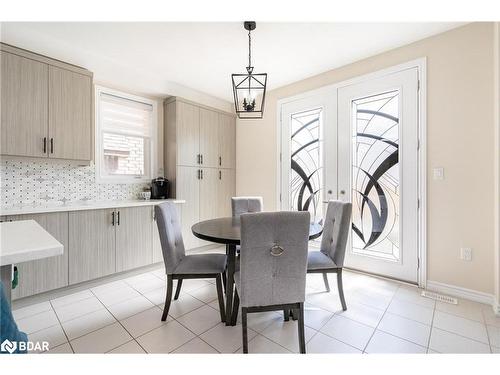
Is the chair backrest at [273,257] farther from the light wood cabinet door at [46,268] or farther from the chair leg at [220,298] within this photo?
the light wood cabinet door at [46,268]

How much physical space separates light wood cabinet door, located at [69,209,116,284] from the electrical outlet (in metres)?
3.66

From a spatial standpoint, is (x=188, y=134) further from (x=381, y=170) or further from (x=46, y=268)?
(x=381, y=170)

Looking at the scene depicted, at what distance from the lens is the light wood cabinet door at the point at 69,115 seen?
2422 millimetres

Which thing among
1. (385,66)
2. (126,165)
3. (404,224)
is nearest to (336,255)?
(404,224)

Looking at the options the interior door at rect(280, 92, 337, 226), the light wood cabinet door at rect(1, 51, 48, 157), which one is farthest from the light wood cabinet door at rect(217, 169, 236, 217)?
the light wood cabinet door at rect(1, 51, 48, 157)

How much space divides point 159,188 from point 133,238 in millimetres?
847

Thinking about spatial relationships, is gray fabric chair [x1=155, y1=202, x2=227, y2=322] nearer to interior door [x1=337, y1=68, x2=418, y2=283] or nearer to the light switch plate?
interior door [x1=337, y1=68, x2=418, y2=283]

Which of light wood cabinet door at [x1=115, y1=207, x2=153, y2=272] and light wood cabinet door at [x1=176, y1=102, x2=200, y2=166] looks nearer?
light wood cabinet door at [x1=115, y1=207, x2=153, y2=272]

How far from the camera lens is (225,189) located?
13.7 feet

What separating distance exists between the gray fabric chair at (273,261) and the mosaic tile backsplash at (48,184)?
8.20ft

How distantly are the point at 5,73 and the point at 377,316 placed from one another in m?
4.01

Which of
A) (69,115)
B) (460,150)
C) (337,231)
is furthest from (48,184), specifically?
(460,150)

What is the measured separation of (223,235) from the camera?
173 centimetres

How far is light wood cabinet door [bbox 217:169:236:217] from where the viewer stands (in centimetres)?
407
